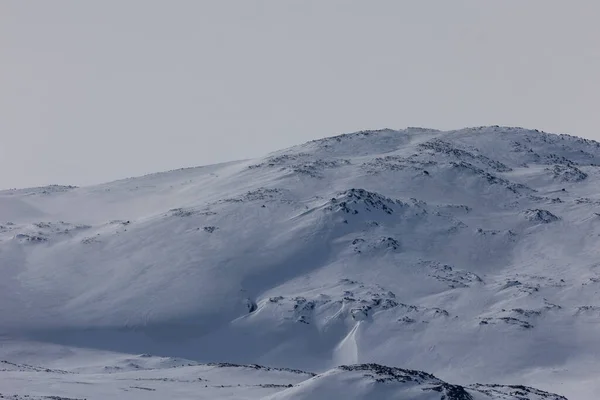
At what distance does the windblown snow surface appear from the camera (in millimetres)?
60875

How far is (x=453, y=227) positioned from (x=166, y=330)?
28.5 meters

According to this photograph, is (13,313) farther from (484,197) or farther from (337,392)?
(484,197)

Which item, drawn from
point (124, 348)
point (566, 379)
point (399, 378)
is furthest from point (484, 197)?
point (399, 378)

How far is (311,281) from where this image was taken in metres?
73.9

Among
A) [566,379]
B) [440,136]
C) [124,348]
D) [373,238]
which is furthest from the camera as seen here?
[440,136]

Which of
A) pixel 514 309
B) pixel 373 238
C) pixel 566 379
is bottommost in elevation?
pixel 566 379

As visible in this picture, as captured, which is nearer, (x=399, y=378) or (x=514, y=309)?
(x=399, y=378)

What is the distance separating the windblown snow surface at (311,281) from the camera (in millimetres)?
60875

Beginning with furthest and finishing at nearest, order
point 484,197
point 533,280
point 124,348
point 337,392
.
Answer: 1. point 484,197
2. point 533,280
3. point 124,348
4. point 337,392

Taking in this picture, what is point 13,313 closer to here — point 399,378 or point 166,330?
point 166,330

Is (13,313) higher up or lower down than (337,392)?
higher up

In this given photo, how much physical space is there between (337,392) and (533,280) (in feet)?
125

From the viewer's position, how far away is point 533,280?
73.1 meters

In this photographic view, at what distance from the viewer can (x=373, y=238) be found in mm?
79500
